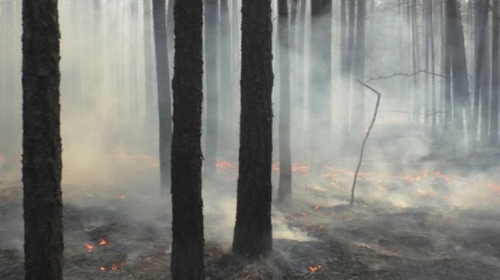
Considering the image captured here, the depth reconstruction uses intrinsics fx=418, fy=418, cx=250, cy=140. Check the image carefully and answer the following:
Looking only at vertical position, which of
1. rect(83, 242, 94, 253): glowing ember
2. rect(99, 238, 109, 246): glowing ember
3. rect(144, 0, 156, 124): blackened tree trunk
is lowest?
rect(83, 242, 94, 253): glowing ember

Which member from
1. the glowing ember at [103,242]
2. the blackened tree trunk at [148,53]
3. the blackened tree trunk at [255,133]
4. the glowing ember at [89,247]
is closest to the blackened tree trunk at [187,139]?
the blackened tree trunk at [255,133]

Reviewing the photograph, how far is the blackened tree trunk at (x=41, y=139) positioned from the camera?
162 inches

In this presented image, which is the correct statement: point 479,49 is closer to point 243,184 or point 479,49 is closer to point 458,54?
point 458,54

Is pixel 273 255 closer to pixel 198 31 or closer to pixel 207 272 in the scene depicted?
pixel 207 272

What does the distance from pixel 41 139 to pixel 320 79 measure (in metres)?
12.4

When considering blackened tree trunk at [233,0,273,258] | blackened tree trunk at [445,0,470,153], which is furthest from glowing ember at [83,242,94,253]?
Answer: blackened tree trunk at [445,0,470,153]

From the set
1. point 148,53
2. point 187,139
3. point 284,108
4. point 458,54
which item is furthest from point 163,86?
point 458,54

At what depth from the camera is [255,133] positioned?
7.61m

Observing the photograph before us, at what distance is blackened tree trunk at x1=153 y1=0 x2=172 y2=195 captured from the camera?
12.5m

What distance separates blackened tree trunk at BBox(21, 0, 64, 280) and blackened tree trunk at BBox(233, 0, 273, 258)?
3775mm

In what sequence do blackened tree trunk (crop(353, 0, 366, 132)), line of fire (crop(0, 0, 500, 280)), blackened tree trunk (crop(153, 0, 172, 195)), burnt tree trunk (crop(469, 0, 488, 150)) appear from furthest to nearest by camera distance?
blackened tree trunk (crop(353, 0, 366, 132)) < burnt tree trunk (crop(469, 0, 488, 150)) < blackened tree trunk (crop(153, 0, 172, 195)) < line of fire (crop(0, 0, 500, 280))

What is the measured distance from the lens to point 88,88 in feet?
144

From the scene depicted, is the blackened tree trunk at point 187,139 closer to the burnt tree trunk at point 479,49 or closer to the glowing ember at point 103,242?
the glowing ember at point 103,242

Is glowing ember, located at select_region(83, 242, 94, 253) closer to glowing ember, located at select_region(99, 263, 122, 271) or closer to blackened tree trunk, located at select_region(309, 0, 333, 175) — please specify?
glowing ember, located at select_region(99, 263, 122, 271)
